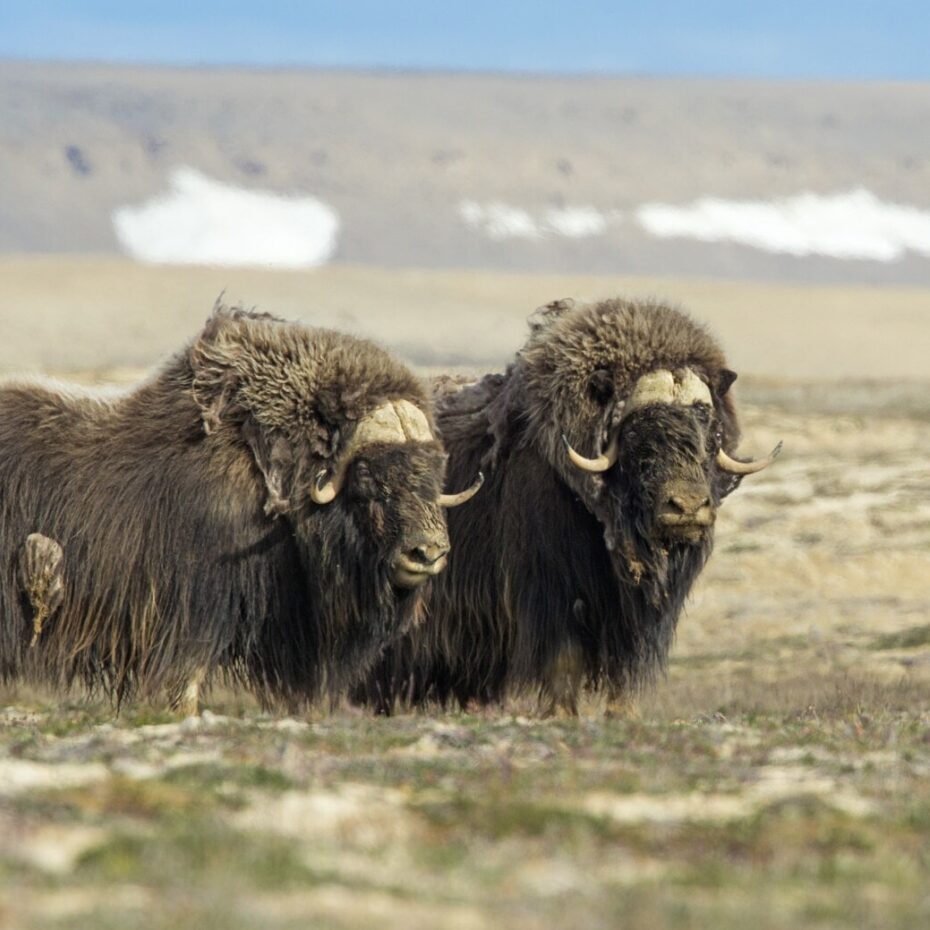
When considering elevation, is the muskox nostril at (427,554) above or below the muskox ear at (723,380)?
below

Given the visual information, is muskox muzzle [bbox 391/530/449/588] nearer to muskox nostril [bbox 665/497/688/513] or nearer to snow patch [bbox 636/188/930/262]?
muskox nostril [bbox 665/497/688/513]

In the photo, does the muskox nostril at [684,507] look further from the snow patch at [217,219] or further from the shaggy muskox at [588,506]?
the snow patch at [217,219]

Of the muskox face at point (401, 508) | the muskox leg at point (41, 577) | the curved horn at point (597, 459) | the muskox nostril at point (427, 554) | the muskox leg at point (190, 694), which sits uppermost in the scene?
the curved horn at point (597, 459)

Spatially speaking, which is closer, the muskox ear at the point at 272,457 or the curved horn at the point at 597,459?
the muskox ear at the point at 272,457

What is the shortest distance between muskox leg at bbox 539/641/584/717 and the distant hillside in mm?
59318

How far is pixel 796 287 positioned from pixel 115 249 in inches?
Answer: 1258

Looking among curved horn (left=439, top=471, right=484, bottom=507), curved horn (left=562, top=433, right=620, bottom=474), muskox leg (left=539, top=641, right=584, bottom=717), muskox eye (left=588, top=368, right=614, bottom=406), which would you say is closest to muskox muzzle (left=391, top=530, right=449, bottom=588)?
curved horn (left=439, top=471, right=484, bottom=507)

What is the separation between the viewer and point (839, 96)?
98.2 meters

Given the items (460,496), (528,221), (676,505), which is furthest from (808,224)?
(676,505)

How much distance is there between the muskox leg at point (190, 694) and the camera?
21.5ft

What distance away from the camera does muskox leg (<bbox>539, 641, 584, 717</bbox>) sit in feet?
22.9

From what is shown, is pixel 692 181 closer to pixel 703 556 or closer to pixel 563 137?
pixel 563 137

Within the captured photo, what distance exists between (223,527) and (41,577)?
63 cm

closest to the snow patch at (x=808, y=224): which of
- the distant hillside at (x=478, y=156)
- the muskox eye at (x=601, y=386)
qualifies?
the distant hillside at (x=478, y=156)
